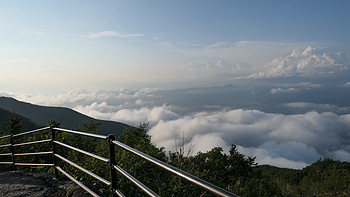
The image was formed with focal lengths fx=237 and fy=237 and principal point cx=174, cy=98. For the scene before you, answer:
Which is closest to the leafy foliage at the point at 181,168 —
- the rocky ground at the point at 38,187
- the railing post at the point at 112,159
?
the rocky ground at the point at 38,187

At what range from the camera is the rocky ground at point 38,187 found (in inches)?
161

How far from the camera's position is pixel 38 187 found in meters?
4.66

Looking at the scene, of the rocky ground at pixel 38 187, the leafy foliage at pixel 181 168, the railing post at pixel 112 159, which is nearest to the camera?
the railing post at pixel 112 159

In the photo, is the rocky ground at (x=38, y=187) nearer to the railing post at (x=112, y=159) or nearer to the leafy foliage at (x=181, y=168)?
the leafy foliage at (x=181, y=168)

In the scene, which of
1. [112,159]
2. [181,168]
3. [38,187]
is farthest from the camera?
[181,168]

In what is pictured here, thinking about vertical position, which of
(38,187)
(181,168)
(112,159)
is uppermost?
(112,159)

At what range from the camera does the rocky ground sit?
4102 millimetres

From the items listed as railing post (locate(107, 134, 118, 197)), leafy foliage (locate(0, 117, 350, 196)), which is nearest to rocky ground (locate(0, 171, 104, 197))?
leafy foliage (locate(0, 117, 350, 196))

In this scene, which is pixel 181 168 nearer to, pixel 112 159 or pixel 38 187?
pixel 38 187

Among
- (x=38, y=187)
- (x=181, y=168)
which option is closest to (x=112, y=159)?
(x=38, y=187)

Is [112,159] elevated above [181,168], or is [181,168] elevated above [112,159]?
[112,159]

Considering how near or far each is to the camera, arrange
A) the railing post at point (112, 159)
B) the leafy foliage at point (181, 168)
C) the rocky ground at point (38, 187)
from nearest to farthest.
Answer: the railing post at point (112, 159)
the rocky ground at point (38, 187)
the leafy foliage at point (181, 168)

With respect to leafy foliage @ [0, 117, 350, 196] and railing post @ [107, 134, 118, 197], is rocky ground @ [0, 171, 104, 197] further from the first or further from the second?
railing post @ [107, 134, 118, 197]

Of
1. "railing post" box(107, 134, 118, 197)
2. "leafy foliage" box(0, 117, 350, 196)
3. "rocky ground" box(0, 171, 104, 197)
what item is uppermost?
"railing post" box(107, 134, 118, 197)
